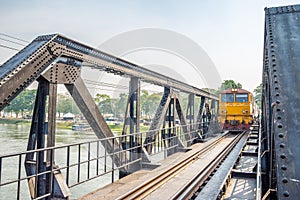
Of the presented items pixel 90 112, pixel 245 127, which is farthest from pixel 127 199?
pixel 245 127

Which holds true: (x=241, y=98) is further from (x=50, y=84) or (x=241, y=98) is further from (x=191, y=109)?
(x=50, y=84)

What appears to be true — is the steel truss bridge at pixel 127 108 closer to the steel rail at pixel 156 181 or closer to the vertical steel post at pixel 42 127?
the vertical steel post at pixel 42 127

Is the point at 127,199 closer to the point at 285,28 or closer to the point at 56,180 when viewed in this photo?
the point at 56,180

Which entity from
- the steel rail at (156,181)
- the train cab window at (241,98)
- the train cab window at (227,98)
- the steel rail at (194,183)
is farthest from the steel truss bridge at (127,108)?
the train cab window at (241,98)

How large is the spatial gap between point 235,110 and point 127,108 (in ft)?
53.9

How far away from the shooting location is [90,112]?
542cm

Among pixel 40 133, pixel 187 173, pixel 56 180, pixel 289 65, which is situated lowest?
pixel 187 173

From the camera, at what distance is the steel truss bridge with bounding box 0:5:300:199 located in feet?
6.15

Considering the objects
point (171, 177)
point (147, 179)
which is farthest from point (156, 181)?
point (171, 177)

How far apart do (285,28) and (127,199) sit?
4215mm

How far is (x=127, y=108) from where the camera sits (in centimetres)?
759

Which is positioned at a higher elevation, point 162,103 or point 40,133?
point 162,103

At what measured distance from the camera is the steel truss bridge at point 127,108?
1.88 metres

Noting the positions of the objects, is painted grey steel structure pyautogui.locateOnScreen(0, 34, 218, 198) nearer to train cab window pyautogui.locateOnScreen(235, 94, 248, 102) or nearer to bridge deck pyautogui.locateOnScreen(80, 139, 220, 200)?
bridge deck pyautogui.locateOnScreen(80, 139, 220, 200)
